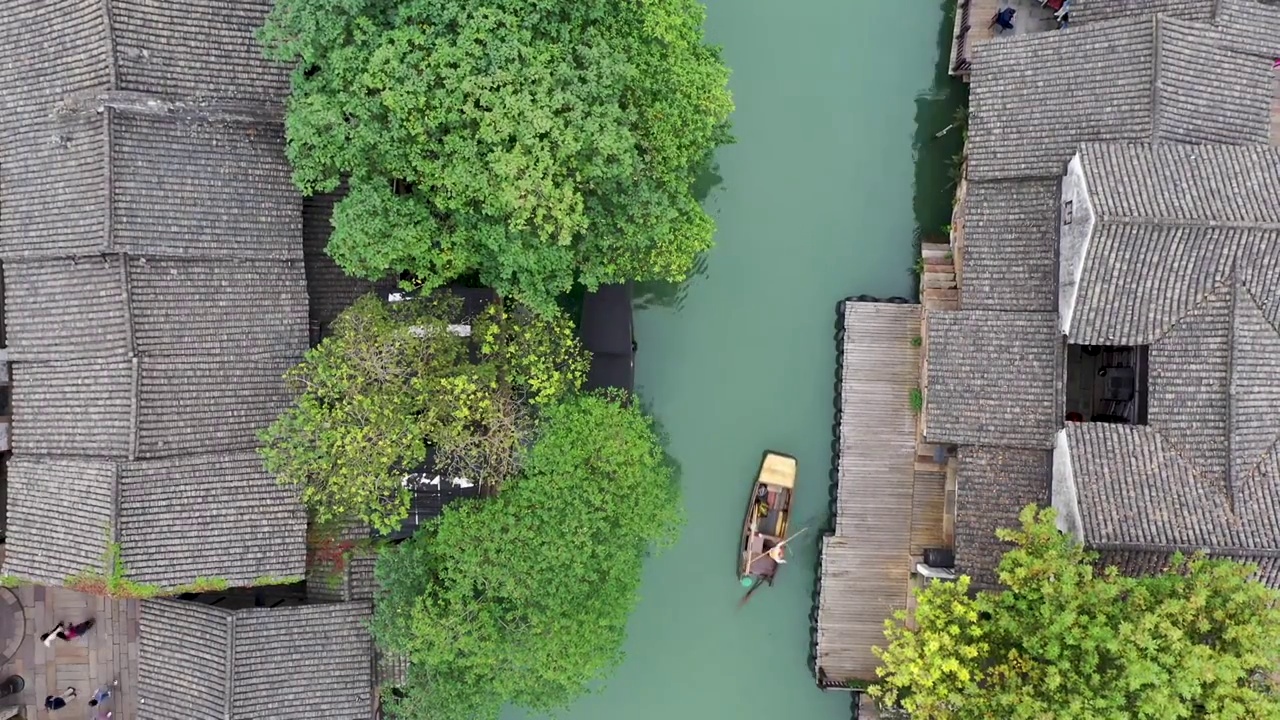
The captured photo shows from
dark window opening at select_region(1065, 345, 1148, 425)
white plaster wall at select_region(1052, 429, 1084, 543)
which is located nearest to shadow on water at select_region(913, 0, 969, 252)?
dark window opening at select_region(1065, 345, 1148, 425)

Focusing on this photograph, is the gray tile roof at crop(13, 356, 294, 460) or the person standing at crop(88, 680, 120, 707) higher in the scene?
the gray tile roof at crop(13, 356, 294, 460)

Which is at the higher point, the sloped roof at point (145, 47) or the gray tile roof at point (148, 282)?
the sloped roof at point (145, 47)

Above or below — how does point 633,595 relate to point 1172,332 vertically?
below

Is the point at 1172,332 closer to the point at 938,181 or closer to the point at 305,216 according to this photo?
the point at 938,181

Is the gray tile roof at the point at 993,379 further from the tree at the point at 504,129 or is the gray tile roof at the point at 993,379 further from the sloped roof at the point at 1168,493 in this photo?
the tree at the point at 504,129

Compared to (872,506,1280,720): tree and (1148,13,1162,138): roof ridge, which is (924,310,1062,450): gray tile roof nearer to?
(872,506,1280,720): tree

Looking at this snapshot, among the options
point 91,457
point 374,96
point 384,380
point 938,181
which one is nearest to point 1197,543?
point 938,181

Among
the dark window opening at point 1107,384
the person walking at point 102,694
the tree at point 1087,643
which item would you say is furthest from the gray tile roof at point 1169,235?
the person walking at point 102,694
